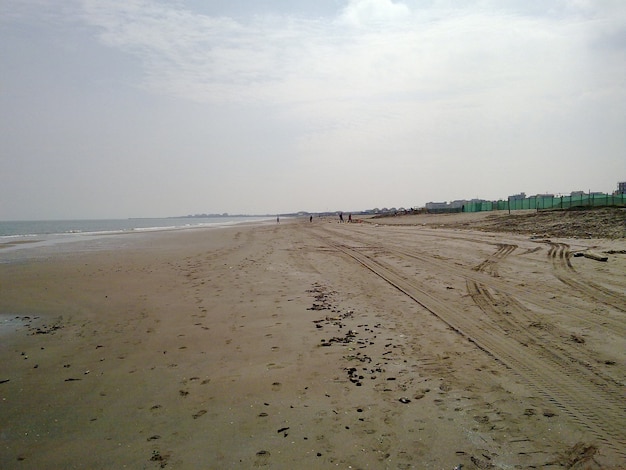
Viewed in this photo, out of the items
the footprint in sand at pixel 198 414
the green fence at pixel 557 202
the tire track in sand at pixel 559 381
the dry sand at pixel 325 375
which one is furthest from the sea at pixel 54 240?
the green fence at pixel 557 202

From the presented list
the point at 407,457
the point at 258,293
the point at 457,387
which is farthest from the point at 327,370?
the point at 258,293

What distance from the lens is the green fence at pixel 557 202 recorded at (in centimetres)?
3168

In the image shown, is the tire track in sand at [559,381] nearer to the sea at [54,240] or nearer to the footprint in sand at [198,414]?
the footprint in sand at [198,414]

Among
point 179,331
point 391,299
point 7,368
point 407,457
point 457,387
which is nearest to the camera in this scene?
point 407,457

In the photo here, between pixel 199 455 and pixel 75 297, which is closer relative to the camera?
pixel 199 455

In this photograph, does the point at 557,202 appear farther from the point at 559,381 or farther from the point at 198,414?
the point at 198,414

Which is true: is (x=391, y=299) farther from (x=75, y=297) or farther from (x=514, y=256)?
(x=75, y=297)

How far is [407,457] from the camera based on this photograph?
3.40 meters

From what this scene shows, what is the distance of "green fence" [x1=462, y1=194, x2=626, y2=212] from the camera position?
104 feet

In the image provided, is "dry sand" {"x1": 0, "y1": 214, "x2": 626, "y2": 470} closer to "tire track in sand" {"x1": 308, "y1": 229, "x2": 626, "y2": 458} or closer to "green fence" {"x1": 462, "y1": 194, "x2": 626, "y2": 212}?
"tire track in sand" {"x1": 308, "y1": 229, "x2": 626, "y2": 458}

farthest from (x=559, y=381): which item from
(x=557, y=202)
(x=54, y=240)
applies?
(x=557, y=202)

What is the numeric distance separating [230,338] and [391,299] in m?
4.10

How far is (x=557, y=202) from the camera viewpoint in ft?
139

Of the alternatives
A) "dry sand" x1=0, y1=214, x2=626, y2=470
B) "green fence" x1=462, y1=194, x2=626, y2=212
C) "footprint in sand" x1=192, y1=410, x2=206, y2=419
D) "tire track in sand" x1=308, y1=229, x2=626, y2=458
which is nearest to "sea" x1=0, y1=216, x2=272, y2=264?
"dry sand" x1=0, y1=214, x2=626, y2=470
